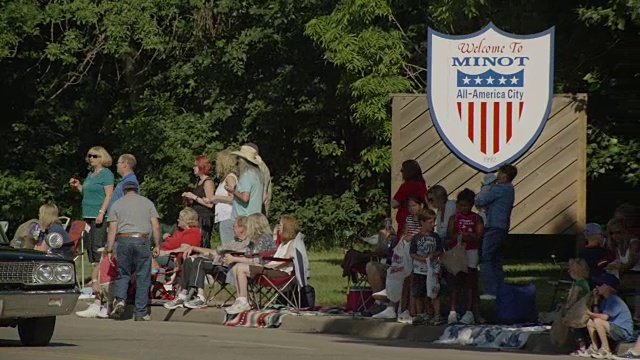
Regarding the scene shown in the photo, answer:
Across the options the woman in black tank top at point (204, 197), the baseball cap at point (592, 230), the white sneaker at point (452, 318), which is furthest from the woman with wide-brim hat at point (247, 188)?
the baseball cap at point (592, 230)

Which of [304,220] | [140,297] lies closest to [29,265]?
[140,297]

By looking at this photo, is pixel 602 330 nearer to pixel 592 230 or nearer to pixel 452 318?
pixel 592 230

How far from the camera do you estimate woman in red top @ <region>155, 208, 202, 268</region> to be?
70.4 ft

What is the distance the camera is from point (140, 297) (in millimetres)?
20250

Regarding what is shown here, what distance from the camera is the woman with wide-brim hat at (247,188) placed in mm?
21203

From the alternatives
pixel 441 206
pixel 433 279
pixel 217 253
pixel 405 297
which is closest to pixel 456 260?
pixel 433 279

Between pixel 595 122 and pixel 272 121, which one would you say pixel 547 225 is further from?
pixel 272 121

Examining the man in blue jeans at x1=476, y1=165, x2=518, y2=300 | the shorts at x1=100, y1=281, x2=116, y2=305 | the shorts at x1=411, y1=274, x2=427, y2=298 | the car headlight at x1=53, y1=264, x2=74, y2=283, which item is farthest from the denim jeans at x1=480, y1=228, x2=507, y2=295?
the car headlight at x1=53, y1=264, x2=74, y2=283

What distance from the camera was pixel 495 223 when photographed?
19.2 m

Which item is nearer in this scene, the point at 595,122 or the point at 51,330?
the point at 51,330

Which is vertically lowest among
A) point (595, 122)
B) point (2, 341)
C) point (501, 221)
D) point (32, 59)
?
point (2, 341)

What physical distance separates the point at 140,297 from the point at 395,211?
3530mm

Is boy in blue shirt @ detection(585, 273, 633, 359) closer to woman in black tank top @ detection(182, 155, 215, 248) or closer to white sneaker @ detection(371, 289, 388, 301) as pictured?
white sneaker @ detection(371, 289, 388, 301)

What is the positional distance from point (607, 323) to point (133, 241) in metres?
6.93
